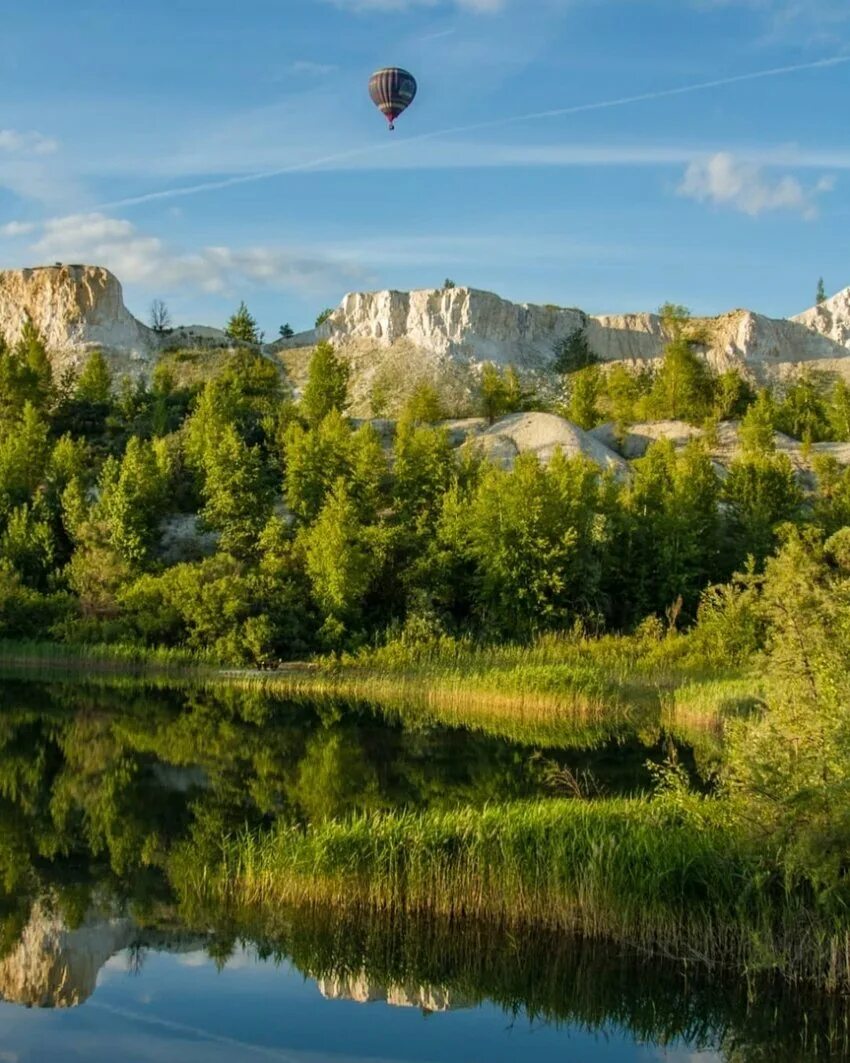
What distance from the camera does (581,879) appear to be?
1142 centimetres

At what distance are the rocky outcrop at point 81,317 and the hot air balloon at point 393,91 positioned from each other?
3534 cm

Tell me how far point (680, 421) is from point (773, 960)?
5407cm

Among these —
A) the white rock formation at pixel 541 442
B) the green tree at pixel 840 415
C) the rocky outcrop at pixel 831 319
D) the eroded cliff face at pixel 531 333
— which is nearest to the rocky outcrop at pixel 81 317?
the eroded cliff face at pixel 531 333

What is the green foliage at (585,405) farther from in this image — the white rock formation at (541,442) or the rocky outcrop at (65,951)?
the rocky outcrop at (65,951)

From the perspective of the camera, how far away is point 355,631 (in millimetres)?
38719

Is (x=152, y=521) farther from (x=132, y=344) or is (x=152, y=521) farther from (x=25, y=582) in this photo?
(x=132, y=344)

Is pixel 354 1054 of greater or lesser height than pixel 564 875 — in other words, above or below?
below

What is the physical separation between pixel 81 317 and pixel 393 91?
39305 mm

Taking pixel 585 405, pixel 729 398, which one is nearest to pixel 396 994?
pixel 585 405

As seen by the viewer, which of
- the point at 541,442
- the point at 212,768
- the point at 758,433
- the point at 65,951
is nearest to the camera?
the point at 65,951

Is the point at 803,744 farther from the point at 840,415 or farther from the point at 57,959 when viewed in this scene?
the point at 840,415

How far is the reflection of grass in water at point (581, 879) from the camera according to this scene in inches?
418

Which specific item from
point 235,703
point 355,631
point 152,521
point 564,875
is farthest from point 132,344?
point 564,875

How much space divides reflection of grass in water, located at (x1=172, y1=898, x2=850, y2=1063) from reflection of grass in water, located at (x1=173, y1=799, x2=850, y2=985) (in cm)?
17
